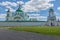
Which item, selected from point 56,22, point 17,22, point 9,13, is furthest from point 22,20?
point 56,22

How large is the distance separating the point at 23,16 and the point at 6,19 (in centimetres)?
1115

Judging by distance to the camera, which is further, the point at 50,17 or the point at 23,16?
the point at 23,16

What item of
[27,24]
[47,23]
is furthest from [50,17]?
[27,24]

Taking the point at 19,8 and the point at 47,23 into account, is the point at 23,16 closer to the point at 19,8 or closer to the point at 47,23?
the point at 19,8

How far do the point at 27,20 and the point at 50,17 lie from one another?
15336 mm

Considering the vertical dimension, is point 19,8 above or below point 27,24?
above

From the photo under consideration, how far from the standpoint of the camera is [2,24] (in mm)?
116500

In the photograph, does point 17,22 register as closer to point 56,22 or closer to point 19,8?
point 19,8

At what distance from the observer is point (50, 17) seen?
4587 inches

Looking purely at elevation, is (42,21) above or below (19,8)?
below

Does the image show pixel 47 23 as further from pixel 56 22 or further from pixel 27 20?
pixel 27 20

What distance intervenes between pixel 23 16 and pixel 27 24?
9125 mm

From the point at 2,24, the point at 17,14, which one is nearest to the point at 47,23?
the point at 17,14

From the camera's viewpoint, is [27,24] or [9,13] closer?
[27,24]
